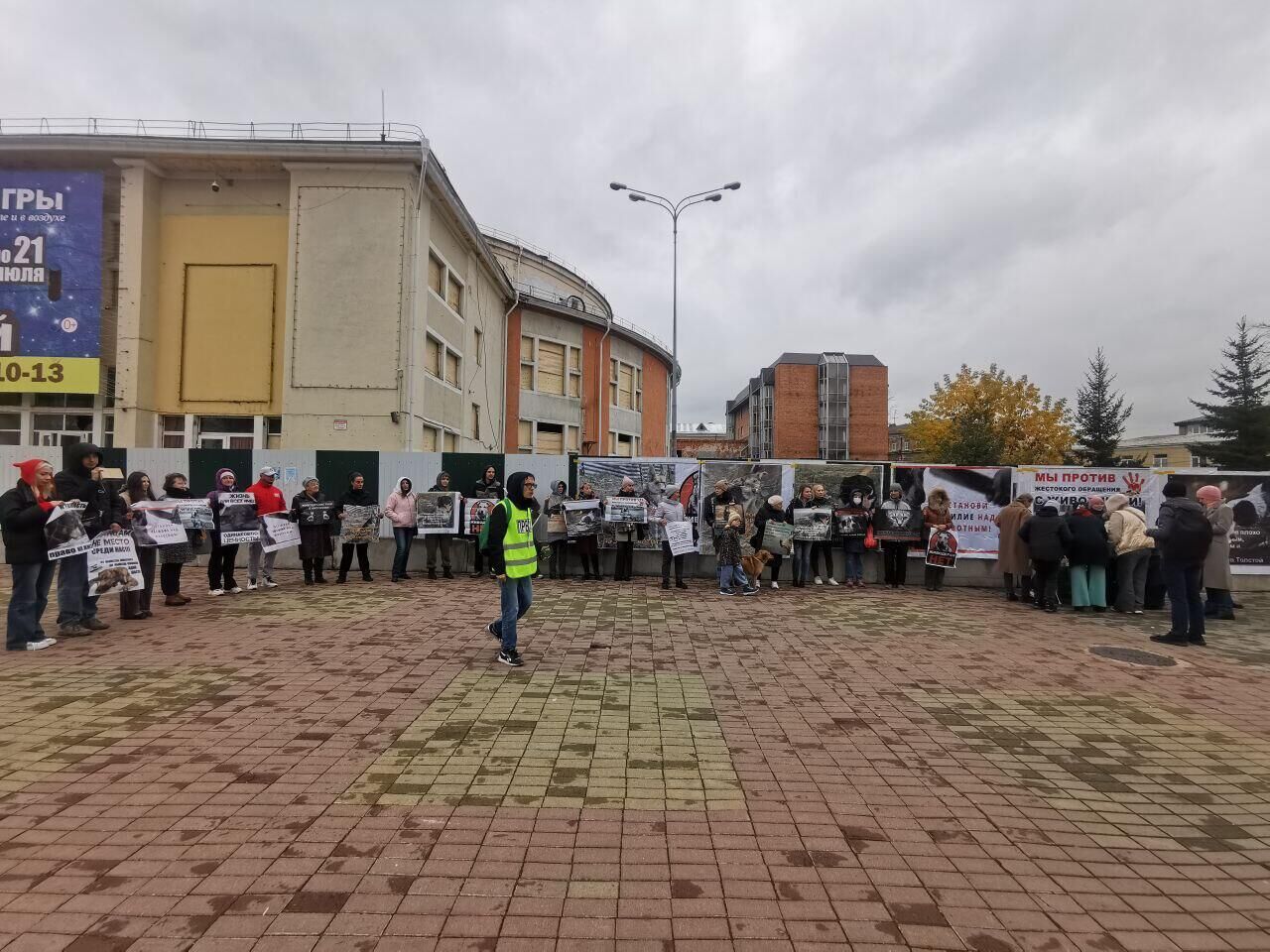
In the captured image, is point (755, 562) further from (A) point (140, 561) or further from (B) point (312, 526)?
(A) point (140, 561)

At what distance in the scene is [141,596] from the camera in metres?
8.04

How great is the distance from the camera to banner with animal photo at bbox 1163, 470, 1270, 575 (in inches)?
448

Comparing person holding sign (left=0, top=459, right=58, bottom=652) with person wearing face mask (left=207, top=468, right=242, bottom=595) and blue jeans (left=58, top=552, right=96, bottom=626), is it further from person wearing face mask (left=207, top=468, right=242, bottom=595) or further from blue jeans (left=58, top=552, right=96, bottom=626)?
person wearing face mask (left=207, top=468, right=242, bottom=595)

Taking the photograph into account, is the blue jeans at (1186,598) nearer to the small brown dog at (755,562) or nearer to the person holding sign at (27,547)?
the small brown dog at (755,562)

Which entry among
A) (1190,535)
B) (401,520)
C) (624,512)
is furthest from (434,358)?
(1190,535)

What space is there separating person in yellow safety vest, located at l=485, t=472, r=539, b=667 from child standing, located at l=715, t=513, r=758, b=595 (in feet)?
14.8

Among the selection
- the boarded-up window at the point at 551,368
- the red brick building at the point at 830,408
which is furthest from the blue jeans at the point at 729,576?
the red brick building at the point at 830,408

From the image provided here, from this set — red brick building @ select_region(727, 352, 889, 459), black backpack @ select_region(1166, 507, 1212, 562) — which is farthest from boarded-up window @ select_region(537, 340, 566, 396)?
red brick building @ select_region(727, 352, 889, 459)

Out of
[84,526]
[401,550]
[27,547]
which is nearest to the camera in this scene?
[27,547]

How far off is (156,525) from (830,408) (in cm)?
7361

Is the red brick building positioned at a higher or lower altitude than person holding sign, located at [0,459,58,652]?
higher

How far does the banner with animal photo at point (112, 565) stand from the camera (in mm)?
7395

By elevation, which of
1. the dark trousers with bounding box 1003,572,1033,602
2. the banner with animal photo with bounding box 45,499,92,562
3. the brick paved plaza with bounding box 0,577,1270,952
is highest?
the banner with animal photo with bounding box 45,499,92,562

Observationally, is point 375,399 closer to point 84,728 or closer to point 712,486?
point 712,486
